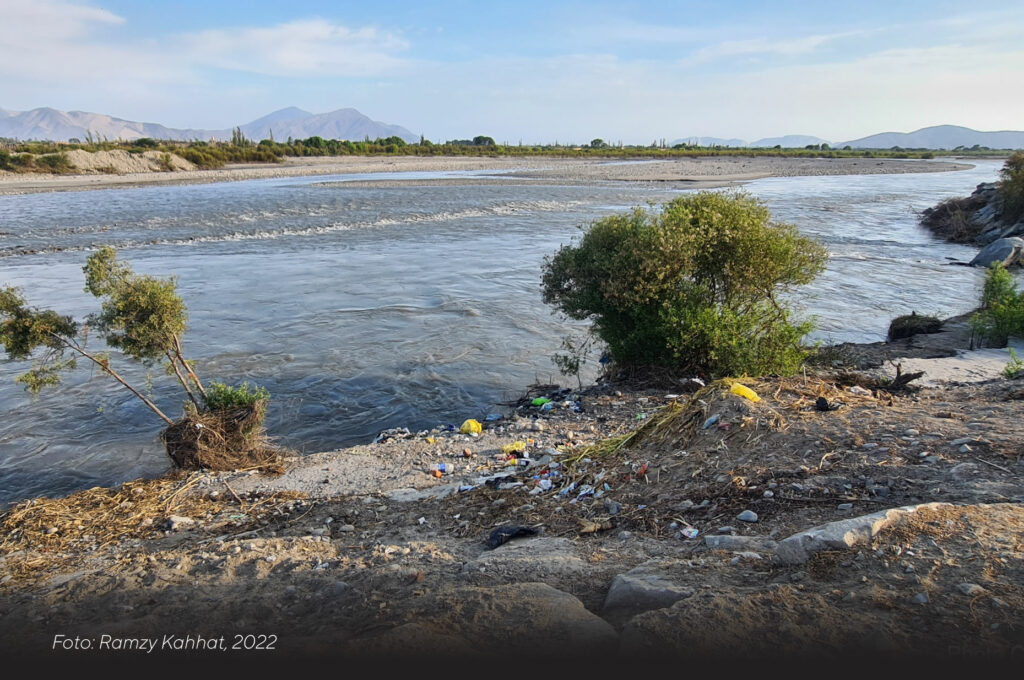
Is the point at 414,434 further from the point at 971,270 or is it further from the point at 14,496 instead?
the point at 971,270

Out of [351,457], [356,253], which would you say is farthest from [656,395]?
[356,253]

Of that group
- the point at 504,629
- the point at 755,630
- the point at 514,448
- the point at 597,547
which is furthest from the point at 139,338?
the point at 755,630

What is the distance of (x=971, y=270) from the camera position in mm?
20828

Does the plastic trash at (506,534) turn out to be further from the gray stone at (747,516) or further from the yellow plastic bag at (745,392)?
the yellow plastic bag at (745,392)

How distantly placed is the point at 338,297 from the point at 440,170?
53.7m

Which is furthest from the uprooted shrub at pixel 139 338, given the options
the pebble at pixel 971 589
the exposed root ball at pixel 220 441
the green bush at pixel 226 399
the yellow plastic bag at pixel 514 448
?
the pebble at pixel 971 589

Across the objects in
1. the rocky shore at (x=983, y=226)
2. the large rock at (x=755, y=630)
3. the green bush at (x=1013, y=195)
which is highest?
the green bush at (x=1013, y=195)

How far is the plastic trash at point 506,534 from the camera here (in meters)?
4.96

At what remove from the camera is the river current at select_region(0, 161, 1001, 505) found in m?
9.79

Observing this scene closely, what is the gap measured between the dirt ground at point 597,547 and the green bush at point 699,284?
1635mm

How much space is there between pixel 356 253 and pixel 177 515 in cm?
1823

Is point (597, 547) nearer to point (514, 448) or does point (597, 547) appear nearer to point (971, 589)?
point (971, 589)

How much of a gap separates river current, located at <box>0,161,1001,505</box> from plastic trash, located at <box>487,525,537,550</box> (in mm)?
4674

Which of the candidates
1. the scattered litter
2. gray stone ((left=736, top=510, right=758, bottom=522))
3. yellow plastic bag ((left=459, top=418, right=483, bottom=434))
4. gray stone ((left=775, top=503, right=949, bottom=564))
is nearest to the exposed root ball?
yellow plastic bag ((left=459, top=418, right=483, bottom=434))
